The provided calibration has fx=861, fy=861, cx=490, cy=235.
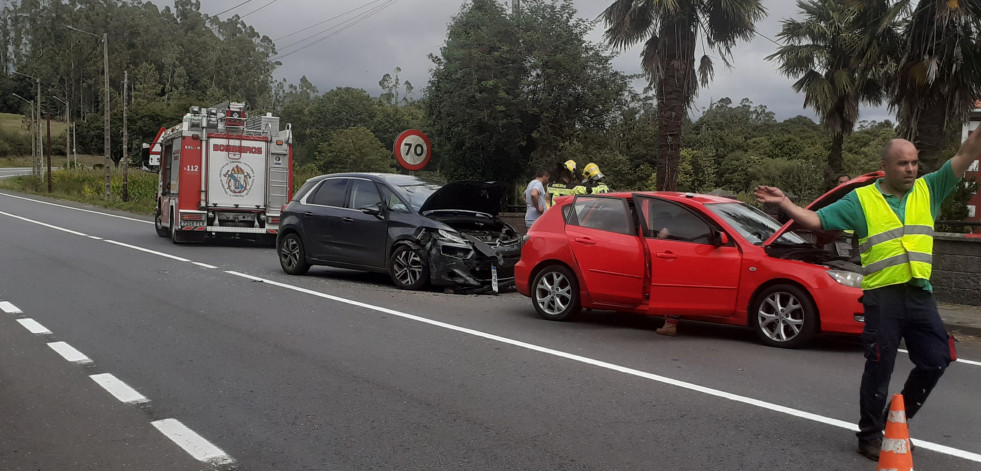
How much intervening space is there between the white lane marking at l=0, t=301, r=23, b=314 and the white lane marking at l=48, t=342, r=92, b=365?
2.15 meters

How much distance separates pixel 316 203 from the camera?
43.6 feet

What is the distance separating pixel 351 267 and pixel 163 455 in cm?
810

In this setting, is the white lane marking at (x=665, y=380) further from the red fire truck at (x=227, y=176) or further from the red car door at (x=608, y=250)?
the red fire truck at (x=227, y=176)

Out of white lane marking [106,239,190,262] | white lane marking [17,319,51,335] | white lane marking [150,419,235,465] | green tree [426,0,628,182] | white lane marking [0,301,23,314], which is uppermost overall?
green tree [426,0,628,182]

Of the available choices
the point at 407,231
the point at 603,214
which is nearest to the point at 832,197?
the point at 603,214

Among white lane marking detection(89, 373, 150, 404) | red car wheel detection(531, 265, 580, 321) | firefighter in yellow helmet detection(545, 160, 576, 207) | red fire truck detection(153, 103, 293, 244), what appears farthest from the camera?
red fire truck detection(153, 103, 293, 244)

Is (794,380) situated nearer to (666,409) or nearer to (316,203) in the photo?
(666,409)

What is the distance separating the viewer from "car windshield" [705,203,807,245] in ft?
27.7

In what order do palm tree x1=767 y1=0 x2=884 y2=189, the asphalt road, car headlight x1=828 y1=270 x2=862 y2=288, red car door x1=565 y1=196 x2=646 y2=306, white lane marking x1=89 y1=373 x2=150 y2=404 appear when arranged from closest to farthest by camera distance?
the asphalt road → white lane marking x1=89 y1=373 x2=150 y2=404 → car headlight x1=828 y1=270 x2=862 y2=288 → red car door x1=565 y1=196 x2=646 y2=306 → palm tree x1=767 y1=0 x2=884 y2=189

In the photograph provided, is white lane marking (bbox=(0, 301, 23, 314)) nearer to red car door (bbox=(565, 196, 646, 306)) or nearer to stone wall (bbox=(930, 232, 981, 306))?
red car door (bbox=(565, 196, 646, 306))

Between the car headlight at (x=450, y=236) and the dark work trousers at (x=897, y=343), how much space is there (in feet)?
24.1

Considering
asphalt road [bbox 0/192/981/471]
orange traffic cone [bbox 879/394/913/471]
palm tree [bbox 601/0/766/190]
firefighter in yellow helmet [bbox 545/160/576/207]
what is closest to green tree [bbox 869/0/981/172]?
palm tree [bbox 601/0/766/190]

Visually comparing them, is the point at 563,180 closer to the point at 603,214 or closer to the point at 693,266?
the point at 603,214

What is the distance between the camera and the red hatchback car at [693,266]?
309 inches
